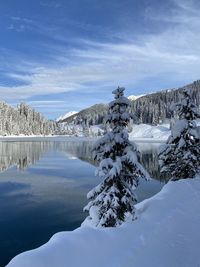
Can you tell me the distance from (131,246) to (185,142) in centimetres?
1397

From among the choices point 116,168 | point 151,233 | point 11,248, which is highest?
point 116,168

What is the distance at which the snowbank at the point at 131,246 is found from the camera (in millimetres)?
8789

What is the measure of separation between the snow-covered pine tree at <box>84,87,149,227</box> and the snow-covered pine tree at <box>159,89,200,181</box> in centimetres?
812

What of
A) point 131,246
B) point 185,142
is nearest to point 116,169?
point 131,246

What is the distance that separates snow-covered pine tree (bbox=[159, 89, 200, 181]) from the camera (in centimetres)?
2316

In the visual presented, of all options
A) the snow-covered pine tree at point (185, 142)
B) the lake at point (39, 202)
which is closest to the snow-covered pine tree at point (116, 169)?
the lake at point (39, 202)

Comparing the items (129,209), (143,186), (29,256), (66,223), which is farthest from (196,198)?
(143,186)

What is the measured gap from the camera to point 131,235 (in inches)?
449

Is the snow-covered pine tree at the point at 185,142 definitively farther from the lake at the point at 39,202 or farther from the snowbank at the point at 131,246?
the snowbank at the point at 131,246

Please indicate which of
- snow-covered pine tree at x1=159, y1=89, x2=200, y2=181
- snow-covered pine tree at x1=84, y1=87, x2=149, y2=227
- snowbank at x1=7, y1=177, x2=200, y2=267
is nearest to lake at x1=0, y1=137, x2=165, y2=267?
snow-covered pine tree at x1=84, y1=87, x2=149, y2=227

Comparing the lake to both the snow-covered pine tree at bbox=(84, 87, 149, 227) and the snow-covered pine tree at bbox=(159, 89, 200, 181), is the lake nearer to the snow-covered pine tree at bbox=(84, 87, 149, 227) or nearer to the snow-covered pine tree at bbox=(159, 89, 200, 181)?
the snow-covered pine tree at bbox=(84, 87, 149, 227)

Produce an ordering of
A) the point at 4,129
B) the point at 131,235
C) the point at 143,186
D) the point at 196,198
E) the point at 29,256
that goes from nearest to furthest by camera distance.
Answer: the point at 29,256, the point at 131,235, the point at 196,198, the point at 143,186, the point at 4,129

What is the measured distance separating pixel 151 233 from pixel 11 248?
991cm

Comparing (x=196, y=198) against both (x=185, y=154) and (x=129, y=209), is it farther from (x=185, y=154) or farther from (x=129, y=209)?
(x=185, y=154)
